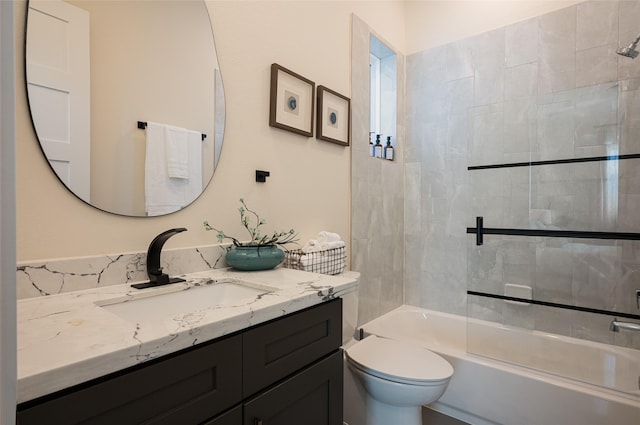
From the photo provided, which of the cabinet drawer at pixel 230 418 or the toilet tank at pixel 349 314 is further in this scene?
the toilet tank at pixel 349 314

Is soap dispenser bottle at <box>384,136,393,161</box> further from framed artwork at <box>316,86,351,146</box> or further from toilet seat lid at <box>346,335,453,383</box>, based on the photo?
toilet seat lid at <box>346,335,453,383</box>

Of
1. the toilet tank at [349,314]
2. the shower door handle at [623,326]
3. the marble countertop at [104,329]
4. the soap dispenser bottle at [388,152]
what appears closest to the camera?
the marble countertop at [104,329]

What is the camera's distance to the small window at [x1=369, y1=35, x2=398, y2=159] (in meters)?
2.60

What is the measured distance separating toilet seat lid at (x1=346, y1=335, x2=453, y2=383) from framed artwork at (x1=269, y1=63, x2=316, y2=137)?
120 cm

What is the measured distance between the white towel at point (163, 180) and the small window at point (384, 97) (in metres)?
1.60

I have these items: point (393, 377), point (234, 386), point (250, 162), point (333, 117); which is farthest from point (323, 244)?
point (234, 386)

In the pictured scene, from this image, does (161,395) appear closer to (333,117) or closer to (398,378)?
(398,378)

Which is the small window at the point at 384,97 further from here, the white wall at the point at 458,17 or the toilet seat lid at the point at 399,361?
the toilet seat lid at the point at 399,361

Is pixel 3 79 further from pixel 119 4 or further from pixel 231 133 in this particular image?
pixel 231 133

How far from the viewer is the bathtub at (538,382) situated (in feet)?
4.93

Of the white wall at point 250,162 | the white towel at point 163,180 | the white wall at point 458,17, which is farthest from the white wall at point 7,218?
the white wall at point 458,17

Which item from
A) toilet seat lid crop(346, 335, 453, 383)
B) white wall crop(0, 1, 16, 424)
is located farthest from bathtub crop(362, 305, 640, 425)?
white wall crop(0, 1, 16, 424)

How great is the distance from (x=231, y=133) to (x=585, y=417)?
2.04 meters

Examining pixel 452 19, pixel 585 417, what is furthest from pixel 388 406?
pixel 452 19
